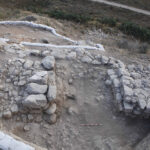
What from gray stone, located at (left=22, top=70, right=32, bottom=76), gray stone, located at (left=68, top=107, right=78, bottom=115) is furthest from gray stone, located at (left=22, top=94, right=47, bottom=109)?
gray stone, located at (left=22, top=70, right=32, bottom=76)

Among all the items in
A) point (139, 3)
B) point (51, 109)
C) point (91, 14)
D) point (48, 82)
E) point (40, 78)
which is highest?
point (139, 3)

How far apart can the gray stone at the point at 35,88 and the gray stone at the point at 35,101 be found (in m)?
0.13

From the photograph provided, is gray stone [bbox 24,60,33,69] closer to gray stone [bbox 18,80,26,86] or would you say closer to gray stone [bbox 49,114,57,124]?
gray stone [bbox 18,80,26,86]

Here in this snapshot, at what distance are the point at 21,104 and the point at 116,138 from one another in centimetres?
250

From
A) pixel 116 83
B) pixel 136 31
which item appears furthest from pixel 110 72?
pixel 136 31

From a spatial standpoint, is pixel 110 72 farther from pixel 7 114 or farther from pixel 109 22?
pixel 109 22

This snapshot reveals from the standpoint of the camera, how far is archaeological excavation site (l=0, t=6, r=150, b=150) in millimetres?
4453

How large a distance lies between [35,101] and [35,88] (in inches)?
15.5

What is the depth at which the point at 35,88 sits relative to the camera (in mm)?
4738

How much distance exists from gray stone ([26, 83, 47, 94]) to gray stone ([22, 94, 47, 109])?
130 millimetres

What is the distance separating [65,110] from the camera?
506cm

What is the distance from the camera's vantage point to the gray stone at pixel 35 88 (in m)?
4.69

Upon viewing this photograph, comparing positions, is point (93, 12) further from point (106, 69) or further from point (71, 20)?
point (106, 69)

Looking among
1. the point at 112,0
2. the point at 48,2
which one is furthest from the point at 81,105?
the point at 112,0
